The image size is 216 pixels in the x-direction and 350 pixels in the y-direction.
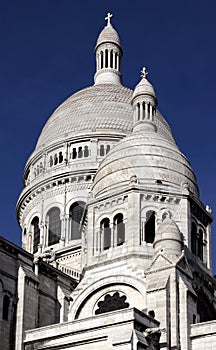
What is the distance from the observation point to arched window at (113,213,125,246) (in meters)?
58.1

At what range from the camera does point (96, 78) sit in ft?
289

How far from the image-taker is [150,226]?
192ft

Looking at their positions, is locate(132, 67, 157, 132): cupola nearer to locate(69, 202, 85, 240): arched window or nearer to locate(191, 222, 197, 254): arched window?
locate(191, 222, 197, 254): arched window

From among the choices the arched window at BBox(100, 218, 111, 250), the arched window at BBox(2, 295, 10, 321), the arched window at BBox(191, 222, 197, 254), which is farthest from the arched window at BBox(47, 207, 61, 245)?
the arched window at BBox(2, 295, 10, 321)

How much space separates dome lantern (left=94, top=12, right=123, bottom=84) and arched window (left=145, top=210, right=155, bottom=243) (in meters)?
31.6

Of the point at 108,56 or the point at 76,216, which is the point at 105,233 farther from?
the point at 108,56

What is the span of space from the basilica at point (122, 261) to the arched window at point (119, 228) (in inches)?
Result: 2.7

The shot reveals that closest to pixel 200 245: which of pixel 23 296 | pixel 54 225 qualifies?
pixel 23 296

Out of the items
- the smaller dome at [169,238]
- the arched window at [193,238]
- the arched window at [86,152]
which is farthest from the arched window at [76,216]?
the smaller dome at [169,238]

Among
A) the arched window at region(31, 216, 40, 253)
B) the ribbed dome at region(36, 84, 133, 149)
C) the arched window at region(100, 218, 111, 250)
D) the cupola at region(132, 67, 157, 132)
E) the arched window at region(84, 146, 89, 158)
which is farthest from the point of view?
the ribbed dome at region(36, 84, 133, 149)

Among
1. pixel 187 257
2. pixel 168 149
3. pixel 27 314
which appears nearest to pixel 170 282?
pixel 187 257

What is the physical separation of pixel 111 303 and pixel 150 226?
615cm

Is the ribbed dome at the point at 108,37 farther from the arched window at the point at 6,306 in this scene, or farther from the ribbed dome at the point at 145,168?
the arched window at the point at 6,306

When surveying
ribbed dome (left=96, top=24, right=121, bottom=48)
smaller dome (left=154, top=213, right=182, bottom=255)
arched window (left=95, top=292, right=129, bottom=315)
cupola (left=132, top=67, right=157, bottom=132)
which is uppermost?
ribbed dome (left=96, top=24, right=121, bottom=48)
